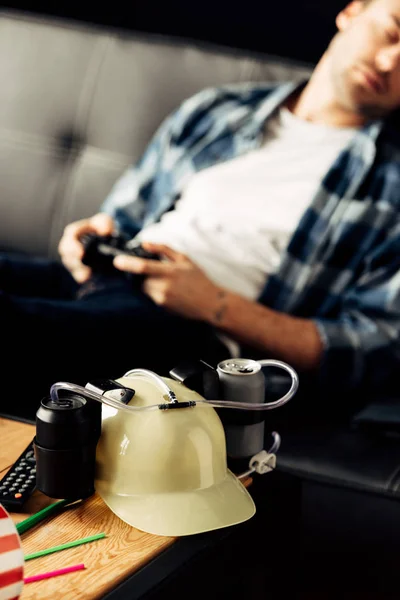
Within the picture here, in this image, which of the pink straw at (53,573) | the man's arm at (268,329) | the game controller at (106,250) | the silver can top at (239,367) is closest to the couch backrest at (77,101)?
the game controller at (106,250)

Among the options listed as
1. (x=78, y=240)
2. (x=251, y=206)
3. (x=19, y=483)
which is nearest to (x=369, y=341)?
(x=251, y=206)

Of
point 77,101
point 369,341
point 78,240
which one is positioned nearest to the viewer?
point 369,341

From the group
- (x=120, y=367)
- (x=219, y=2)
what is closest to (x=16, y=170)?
(x=219, y=2)

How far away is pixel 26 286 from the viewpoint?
164cm

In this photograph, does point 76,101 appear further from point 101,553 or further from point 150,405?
point 101,553

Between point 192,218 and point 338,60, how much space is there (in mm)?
450

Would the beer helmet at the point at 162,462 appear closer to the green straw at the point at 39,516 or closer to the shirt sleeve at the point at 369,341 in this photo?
the green straw at the point at 39,516

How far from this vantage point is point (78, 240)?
1602 mm

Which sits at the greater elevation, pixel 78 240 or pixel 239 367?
pixel 239 367

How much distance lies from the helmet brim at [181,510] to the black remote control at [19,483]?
8cm

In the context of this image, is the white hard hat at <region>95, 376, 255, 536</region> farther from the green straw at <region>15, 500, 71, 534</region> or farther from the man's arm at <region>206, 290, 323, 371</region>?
the man's arm at <region>206, 290, 323, 371</region>

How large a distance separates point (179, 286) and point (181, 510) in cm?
72

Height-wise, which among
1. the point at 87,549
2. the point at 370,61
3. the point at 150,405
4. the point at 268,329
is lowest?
the point at 268,329

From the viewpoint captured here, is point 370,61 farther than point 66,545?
Yes
